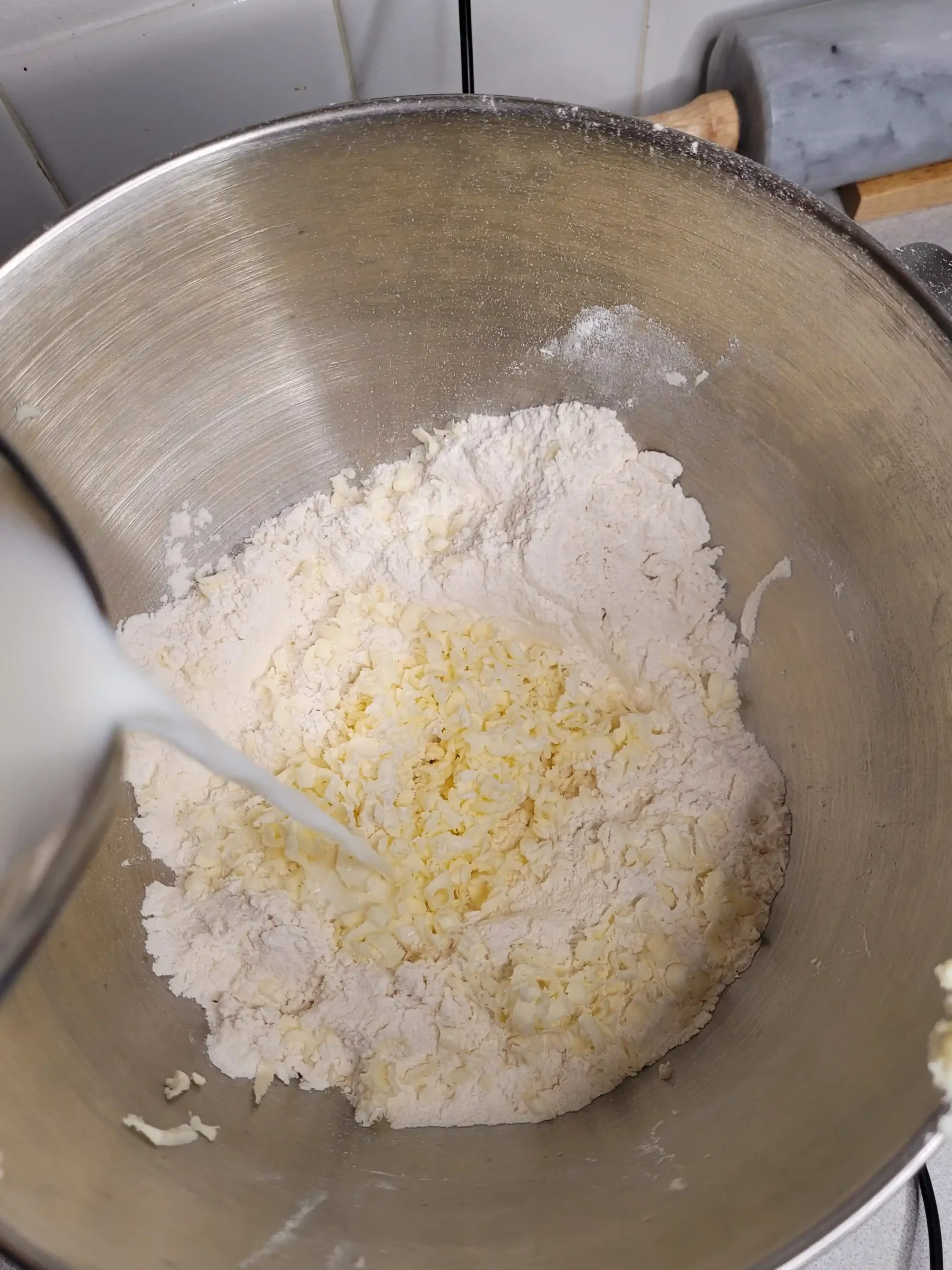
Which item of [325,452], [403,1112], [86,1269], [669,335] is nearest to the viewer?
[86,1269]

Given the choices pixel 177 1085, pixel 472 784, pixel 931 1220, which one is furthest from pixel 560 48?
pixel 931 1220

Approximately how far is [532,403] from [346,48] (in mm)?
433

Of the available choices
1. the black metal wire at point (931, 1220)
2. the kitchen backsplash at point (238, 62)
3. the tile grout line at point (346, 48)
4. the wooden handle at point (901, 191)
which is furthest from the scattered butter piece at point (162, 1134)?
the wooden handle at point (901, 191)

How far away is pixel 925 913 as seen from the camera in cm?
71

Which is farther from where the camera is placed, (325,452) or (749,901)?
(325,452)

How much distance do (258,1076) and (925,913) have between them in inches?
23.6

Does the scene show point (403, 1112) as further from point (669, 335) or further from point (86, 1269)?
point (669, 335)

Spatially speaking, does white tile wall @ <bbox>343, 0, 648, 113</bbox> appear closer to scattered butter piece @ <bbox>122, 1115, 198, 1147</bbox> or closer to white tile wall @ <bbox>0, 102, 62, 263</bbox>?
white tile wall @ <bbox>0, 102, 62, 263</bbox>

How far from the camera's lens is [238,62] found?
0.96m

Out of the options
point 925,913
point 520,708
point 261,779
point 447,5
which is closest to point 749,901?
point 925,913

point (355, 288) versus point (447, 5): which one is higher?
point (447, 5)

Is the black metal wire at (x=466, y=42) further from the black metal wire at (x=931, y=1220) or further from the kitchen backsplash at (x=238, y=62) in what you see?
the black metal wire at (x=931, y=1220)

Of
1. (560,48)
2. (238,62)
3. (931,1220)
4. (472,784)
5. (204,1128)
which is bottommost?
(931,1220)

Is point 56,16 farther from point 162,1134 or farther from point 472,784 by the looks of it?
point 162,1134
